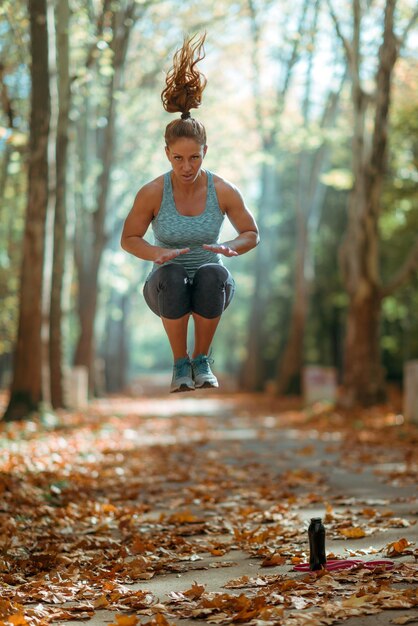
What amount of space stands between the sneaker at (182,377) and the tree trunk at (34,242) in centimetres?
1084

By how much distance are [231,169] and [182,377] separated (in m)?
29.8

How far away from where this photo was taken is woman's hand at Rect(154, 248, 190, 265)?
18.2 feet

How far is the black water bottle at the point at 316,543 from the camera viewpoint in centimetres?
543

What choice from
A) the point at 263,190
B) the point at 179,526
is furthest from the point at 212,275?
the point at 263,190

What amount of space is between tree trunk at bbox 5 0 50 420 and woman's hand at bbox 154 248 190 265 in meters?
11.2

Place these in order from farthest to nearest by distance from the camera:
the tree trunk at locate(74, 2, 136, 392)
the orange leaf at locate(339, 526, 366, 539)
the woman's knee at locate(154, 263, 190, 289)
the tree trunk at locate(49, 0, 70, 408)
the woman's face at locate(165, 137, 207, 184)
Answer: the tree trunk at locate(74, 2, 136, 392) → the tree trunk at locate(49, 0, 70, 408) → the orange leaf at locate(339, 526, 366, 539) → the woman's knee at locate(154, 263, 190, 289) → the woman's face at locate(165, 137, 207, 184)

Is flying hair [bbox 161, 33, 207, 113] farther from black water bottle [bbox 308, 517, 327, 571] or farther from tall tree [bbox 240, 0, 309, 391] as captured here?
tall tree [bbox 240, 0, 309, 391]

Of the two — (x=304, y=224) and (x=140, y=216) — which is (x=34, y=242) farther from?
(x=304, y=224)

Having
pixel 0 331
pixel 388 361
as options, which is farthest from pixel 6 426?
pixel 388 361

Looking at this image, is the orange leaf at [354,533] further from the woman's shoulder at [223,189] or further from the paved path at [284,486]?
the woman's shoulder at [223,189]

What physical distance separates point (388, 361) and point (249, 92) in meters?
10.6

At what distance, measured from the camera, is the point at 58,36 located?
18.3 meters

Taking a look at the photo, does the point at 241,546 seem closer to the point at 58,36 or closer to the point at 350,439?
the point at 350,439

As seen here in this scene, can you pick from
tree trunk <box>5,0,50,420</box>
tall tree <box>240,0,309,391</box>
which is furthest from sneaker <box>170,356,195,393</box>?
tall tree <box>240,0,309,391</box>
